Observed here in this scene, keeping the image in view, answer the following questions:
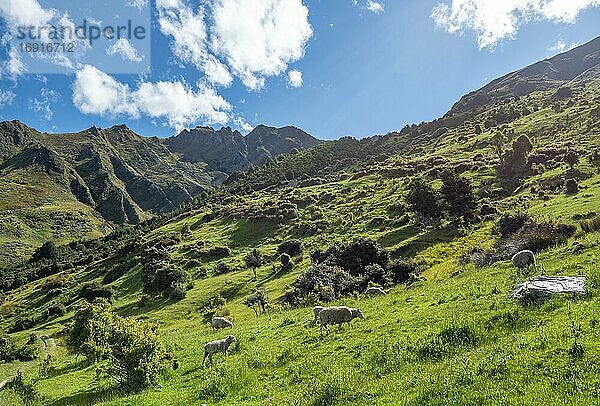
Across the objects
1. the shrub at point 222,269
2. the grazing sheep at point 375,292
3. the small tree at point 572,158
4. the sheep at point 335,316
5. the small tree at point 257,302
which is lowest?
the small tree at point 257,302

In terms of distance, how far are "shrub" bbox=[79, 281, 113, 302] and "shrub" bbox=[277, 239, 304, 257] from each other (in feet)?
113

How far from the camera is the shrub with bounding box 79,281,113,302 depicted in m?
79.1

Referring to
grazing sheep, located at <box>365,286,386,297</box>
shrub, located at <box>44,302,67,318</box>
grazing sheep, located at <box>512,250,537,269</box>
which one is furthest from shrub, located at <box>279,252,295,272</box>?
shrub, located at <box>44,302,67,318</box>

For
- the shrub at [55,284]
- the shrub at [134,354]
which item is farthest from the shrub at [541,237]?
the shrub at [55,284]

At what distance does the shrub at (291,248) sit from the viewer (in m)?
77.7

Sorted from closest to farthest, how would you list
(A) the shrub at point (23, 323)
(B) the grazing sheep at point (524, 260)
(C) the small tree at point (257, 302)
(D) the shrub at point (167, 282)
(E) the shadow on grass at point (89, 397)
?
(E) the shadow on grass at point (89, 397) < (B) the grazing sheep at point (524, 260) < (C) the small tree at point (257, 302) < (D) the shrub at point (167, 282) < (A) the shrub at point (23, 323)

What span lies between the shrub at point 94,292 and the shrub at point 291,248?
34.6m

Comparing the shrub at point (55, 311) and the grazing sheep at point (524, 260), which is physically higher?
the grazing sheep at point (524, 260)

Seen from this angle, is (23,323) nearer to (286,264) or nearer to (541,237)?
(286,264)

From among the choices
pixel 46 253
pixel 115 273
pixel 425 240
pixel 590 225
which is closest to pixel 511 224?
pixel 425 240

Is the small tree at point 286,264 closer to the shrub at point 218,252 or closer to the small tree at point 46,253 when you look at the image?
the shrub at point 218,252

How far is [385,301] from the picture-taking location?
1160 inches

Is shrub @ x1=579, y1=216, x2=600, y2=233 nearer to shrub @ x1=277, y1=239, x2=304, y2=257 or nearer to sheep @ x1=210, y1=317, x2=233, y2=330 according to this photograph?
sheep @ x1=210, y1=317, x2=233, y2=330

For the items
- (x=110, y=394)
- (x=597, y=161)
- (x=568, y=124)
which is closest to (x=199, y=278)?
(x=110, y=394)
